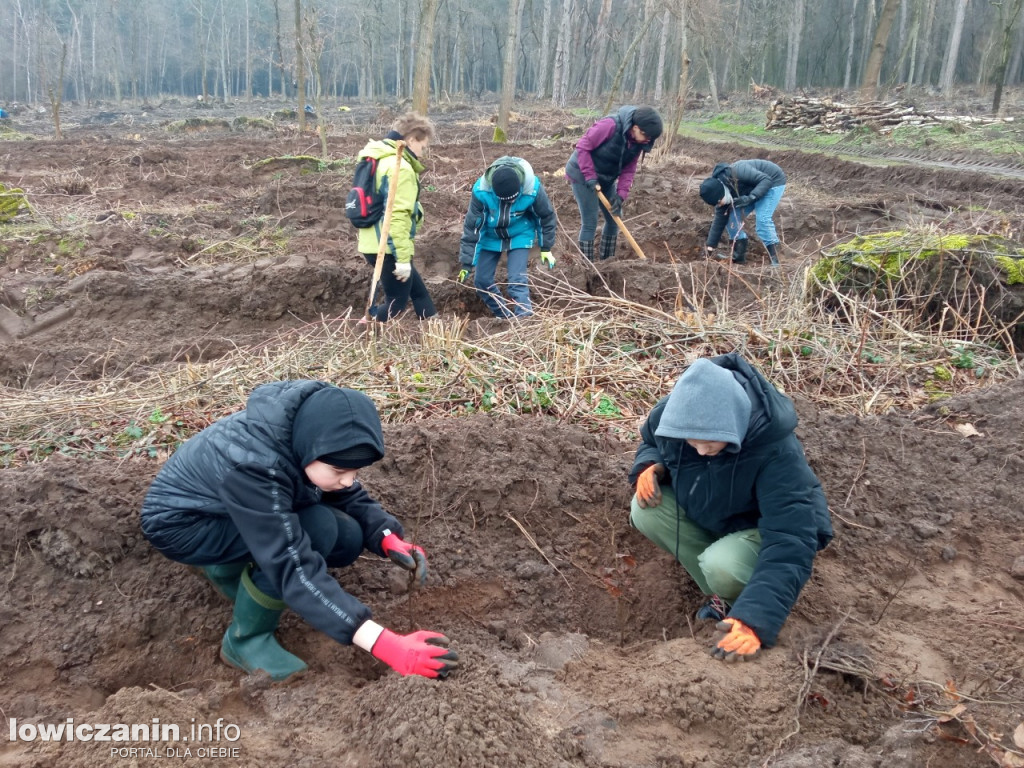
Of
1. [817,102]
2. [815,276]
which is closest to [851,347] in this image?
[815,276]

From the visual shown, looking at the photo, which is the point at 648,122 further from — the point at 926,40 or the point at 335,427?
the point at 926,40

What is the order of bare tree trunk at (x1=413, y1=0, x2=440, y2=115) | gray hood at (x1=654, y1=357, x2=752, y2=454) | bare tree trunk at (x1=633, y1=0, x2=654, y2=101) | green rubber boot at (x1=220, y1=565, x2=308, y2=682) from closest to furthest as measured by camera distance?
gray hood at (x1=654, y1=357, x2=752, y2=454) < green rubber boot at (x1=220, y1=565, x2=308, y2=682) < bare tree trunk at (x1=413, y1=0, x2=440, y2=115) < bare tree trunk at (x1=633, y1=0, x2=654, y2=101)

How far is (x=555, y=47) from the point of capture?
42562 millimetres

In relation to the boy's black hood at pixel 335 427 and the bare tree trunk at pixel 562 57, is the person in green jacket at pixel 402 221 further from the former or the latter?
the bare tree trunk at pixel 562 57

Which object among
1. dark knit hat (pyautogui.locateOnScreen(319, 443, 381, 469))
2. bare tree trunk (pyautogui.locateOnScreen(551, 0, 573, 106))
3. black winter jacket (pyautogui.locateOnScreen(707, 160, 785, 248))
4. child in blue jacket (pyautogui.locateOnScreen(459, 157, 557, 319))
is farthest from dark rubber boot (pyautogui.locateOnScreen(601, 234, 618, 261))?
bare tree trunk (pyautogui.locateOnScreen(551, 0, 573, 106))

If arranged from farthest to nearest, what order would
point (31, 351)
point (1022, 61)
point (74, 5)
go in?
point (74, 5)
point (1022, 61)
point (31, 351)

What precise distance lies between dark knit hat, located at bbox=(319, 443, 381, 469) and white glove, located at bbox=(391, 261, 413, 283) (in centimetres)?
358

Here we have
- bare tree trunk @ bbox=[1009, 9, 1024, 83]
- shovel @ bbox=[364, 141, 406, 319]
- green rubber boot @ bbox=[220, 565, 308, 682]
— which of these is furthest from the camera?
bare tree trunk @ bbox=[1009, 9, 1024, 83]

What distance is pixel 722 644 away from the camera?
7.33ft

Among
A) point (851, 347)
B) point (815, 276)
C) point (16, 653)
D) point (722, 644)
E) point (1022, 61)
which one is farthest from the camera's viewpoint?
point (1022, 61)

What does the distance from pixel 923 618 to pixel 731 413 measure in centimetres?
121

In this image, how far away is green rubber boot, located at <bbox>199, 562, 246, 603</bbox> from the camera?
2570 mm

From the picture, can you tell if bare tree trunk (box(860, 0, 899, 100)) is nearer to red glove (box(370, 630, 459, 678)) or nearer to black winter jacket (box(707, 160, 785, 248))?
black winter jacket (box(707, 160, 785, 248))

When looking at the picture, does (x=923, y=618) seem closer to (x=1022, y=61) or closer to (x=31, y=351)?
(x=31, y=351)
